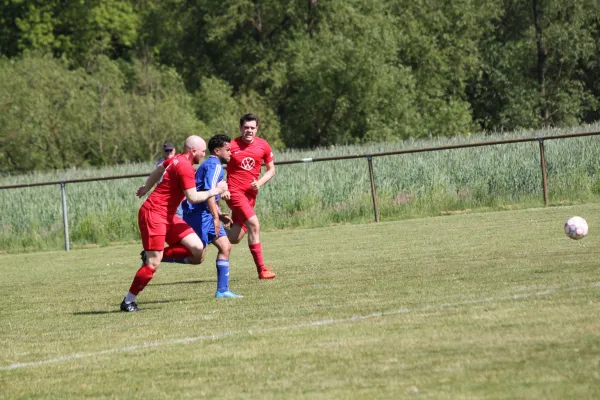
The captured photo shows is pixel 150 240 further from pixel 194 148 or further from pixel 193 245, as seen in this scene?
pixel 194 148

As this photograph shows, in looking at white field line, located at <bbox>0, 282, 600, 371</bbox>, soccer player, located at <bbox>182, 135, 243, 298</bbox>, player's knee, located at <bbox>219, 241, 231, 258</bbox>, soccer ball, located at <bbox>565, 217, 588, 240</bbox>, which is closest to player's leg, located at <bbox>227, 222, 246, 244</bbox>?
soccer player, located at <bbox>182, 135, 243, 298</bbox>

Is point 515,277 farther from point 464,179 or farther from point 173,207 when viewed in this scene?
point 464,179

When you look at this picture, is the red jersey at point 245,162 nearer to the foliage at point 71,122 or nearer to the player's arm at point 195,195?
the player's arm at point 195,195

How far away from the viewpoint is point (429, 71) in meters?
59.8

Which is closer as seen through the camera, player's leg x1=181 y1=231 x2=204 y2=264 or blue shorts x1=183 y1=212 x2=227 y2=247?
player's leg x1=181 y1=231 x2=204 y2=264

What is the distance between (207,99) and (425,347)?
152 ft

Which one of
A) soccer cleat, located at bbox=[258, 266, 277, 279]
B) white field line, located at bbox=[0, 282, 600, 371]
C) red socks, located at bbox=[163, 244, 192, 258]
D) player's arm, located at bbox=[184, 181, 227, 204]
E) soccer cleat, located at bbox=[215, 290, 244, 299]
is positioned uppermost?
player's arm, located at bbox=[184, 181, 227, 204]

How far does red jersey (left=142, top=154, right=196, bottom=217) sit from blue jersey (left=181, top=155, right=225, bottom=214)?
1159 mm

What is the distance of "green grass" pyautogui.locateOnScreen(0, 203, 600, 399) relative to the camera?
256 inches

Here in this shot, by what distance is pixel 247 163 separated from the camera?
45.6 ft

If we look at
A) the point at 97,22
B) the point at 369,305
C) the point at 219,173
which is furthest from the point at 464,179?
the point at 97,22

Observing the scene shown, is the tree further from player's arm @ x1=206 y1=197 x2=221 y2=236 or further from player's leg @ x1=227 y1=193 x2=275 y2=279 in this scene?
player's arm @ x1=206 y1=197 x2=221 y2=236

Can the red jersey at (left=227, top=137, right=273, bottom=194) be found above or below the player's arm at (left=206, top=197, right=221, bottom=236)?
above

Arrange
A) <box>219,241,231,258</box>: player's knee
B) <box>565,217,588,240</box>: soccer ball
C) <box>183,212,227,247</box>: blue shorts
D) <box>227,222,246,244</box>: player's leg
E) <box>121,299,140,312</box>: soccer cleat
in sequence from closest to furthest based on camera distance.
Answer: <box>121,299,140,312</box>: soccer cleat < <box>219,241,231,258</box>: player's knee < <box>183,212,227,247</box>: blue shorts < <box>565,217,588,240</box>: soccer ball < <box>227,222,246,244</box>: player's leg
